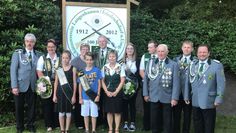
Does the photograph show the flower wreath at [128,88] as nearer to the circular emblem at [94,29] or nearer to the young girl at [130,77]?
the young girl at [130,77]

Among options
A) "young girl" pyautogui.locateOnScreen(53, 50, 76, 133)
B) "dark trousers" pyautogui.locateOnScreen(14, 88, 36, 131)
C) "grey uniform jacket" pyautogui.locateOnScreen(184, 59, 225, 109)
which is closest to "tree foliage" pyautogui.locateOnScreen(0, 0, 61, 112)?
"dark trousers" pyautogui.locateOnScreen(14, 88, 36, 131)

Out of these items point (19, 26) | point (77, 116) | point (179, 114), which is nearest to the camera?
point (179, 114)

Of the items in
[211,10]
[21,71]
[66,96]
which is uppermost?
[211,10]

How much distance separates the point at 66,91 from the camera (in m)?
8.50

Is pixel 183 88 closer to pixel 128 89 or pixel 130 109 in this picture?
pixel 128 89

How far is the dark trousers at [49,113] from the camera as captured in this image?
29.2 feet

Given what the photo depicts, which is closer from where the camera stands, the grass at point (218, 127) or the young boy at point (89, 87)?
the young boy at point (89, 87)

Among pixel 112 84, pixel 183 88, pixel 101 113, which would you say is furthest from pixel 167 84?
pixel 101 113

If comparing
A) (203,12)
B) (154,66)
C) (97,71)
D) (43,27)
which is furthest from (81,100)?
(203,12)

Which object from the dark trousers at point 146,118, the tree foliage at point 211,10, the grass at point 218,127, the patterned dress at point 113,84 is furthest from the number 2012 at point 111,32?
the tree foliage at point 211,10

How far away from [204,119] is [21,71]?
3.53 metres

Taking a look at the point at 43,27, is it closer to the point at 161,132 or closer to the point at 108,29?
the point at 108,29

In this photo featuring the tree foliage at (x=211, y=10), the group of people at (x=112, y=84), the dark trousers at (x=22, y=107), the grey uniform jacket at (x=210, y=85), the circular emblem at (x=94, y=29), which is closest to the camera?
the grey uniform jacket at (x=210, y=85)

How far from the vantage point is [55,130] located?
898 centimetres
